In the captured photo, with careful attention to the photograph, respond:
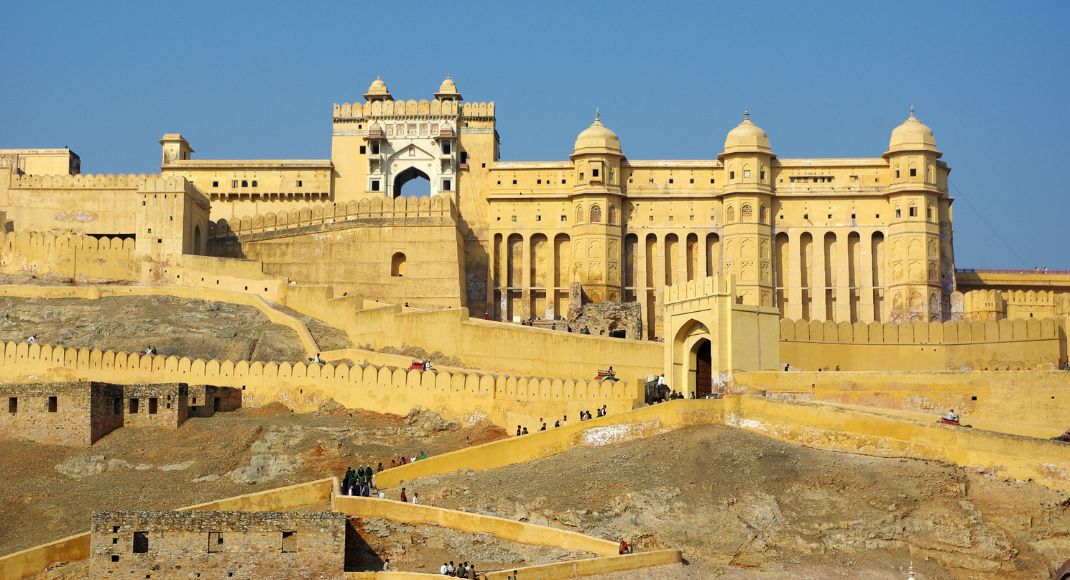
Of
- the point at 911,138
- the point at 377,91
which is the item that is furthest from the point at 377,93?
the point at 911,138

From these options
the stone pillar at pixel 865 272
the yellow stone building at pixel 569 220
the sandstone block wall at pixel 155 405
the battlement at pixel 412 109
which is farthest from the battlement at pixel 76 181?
the stone pillar at pixel 865 272

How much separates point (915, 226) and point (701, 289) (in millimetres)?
21710

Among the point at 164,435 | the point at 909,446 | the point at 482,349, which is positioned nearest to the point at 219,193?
the point at 482,349

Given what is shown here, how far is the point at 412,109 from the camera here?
64562 mm

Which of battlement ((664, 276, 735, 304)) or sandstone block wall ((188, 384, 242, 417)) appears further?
sandstone block wall ((188, 384, 242, 417))

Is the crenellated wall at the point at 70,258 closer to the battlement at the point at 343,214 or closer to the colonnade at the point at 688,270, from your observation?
the battlement at the point at 343,214

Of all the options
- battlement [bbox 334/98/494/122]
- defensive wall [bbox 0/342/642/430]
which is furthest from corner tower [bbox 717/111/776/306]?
defensive wall [bbox 0/342/642/430]

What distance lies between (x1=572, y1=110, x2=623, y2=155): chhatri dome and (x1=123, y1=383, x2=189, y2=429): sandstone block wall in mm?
23557

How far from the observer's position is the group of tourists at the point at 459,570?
30581 mm

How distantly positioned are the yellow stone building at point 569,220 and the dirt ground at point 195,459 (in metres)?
16.0

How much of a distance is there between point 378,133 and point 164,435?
24879mm

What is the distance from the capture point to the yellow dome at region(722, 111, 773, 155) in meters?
60.5

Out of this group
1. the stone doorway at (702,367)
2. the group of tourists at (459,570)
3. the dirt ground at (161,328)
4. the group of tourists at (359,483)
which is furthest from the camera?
the dirt ground at (161,328)

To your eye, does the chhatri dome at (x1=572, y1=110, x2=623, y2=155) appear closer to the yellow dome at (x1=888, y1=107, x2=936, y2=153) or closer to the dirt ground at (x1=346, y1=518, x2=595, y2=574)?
the yellow dome at (x1=888, y1=107, x2=936, y2=153)
